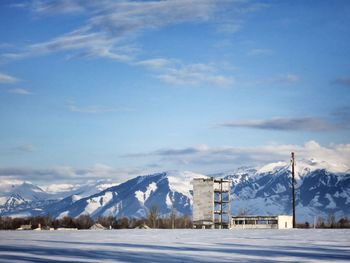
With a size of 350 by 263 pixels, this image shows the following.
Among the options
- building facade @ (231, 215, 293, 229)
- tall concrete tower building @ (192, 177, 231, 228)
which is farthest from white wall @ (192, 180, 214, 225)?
building facade @ (231, 215, 293, 229)

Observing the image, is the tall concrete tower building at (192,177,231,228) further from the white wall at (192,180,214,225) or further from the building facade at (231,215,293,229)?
the building facade at (231,215,293,229)

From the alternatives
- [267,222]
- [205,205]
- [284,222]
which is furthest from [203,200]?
[284,222]

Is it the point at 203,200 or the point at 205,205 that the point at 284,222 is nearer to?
the point at 205,205

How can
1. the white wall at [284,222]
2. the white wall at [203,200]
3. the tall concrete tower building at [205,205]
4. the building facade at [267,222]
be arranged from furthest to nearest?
the white wall at [203,200], the tall concrete tower building at [205,205], the white wall at [284,222], the building facade at [267,222]

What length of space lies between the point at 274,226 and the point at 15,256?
4247 inches

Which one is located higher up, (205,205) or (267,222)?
(205,205)

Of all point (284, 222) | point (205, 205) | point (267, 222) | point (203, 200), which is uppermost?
point (203, 200)

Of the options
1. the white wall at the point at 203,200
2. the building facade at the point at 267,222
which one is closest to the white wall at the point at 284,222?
the building facade at the point at 267,222

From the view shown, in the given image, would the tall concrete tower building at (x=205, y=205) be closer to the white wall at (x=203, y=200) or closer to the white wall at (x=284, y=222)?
the white wall at (x=203, y=200)

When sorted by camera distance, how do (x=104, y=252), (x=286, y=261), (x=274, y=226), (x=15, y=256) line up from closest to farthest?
(x=286, y=261), (x=15, y=256), (x=104, y=252), (x=274, y=226)

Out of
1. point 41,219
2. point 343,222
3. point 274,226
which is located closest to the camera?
point 274,226

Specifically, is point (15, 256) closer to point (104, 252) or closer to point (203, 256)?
point (104, 252)

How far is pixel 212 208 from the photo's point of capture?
14712 centimetres

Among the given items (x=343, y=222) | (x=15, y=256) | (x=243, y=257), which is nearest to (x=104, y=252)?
(x=15, y=256)
